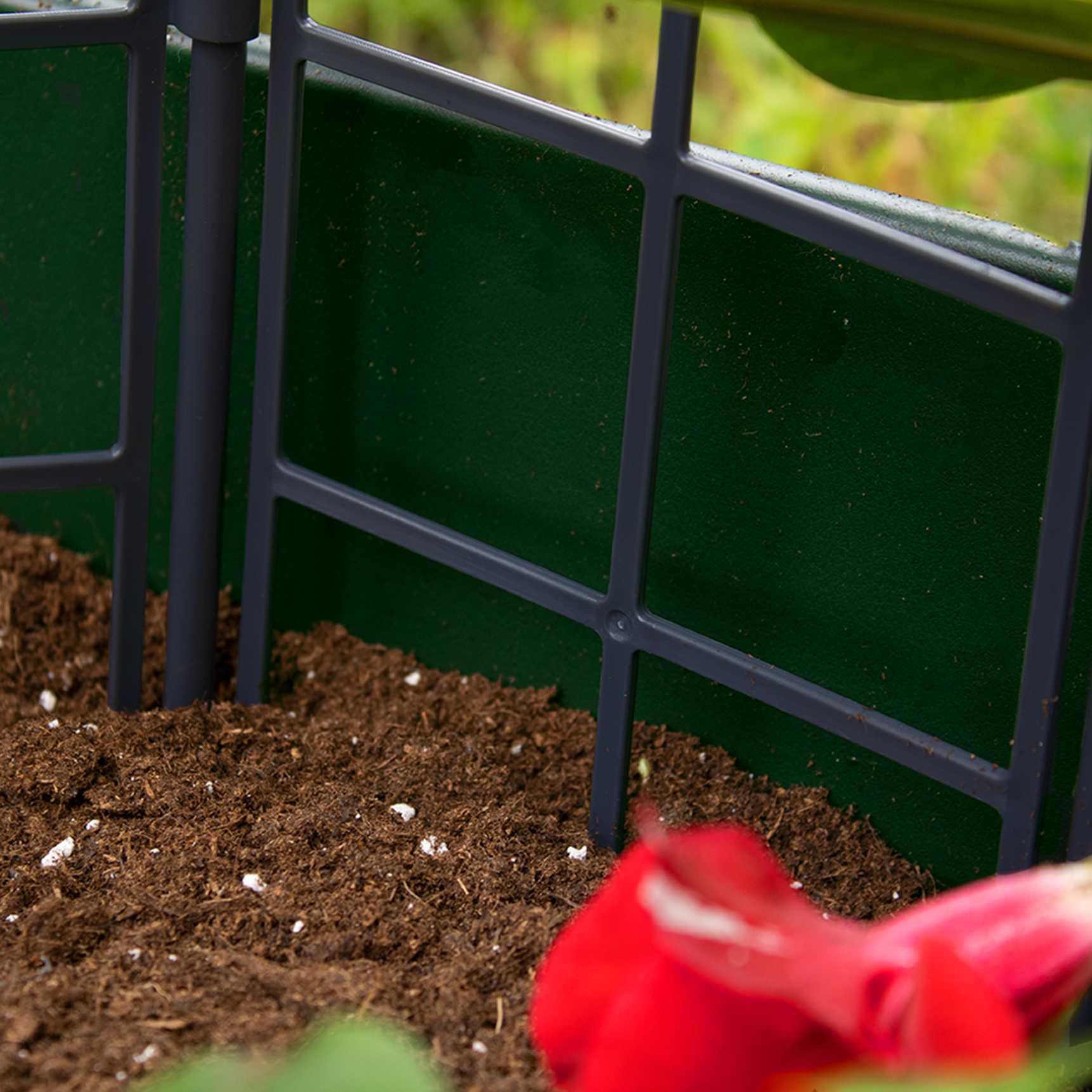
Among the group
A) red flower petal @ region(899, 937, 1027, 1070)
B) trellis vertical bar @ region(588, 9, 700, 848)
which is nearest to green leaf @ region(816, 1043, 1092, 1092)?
red flower petal @ region(899, 937, 1027, 1070)

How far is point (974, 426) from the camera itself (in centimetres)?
94

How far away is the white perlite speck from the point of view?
3.06 ft

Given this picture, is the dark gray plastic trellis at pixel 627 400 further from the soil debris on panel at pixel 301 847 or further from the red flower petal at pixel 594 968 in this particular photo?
the red flower petal at pixel 594 968

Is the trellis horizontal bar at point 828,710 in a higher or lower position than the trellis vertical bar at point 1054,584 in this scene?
lower

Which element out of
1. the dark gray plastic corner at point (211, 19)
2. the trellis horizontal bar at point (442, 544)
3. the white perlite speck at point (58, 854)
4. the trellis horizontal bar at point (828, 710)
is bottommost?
the white perlite speck at point (58, 854)

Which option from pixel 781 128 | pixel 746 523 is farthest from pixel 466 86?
pixel 781 128

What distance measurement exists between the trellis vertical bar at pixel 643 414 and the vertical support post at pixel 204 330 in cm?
31

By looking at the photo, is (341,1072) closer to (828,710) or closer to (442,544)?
(828,710)

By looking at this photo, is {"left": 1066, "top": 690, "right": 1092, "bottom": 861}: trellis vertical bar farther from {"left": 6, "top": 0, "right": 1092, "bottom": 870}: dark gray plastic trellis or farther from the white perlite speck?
the white perlite speck

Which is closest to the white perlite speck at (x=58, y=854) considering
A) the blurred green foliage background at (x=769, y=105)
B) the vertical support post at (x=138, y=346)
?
the vertical support post at (x=138, y=346)

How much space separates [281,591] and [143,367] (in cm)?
29

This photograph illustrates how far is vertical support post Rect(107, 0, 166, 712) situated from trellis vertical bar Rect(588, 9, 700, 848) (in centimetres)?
35

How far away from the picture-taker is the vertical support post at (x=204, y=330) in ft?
3.43

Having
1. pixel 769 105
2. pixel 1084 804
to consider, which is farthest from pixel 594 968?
pixel 769 105
